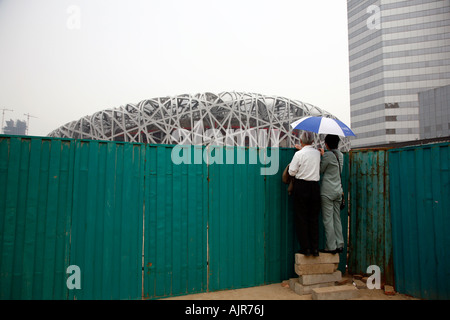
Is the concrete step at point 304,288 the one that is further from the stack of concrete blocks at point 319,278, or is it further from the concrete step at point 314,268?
the concrete step at point 314,268

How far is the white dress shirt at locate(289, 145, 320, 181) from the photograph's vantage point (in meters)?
4.08

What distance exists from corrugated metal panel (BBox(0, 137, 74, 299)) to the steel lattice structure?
28787 mm

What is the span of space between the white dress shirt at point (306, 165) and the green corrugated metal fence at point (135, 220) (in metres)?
0.48

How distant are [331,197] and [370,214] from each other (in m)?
1.03

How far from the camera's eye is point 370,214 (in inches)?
184

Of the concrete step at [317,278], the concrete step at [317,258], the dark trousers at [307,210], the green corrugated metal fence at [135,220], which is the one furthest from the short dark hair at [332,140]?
the concrete step at [317,278]

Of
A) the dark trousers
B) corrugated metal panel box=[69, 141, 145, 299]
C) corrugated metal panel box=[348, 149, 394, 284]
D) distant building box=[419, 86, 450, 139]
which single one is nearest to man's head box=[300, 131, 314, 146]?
the dark trousers

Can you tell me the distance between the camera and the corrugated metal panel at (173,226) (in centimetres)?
384

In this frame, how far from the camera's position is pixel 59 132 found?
40.4 meters

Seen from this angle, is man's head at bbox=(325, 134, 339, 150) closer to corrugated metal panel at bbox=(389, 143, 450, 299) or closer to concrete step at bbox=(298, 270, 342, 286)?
corrugated metal panel at bbox=(389, 143, 450, 299)

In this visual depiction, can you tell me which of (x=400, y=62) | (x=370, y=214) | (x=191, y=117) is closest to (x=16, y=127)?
(x=191, y=117)

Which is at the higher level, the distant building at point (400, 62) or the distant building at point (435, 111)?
the distant building at point (400, 62)

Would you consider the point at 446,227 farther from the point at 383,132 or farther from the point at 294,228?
the point at 383,132

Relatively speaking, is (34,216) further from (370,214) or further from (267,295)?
(370,214)
